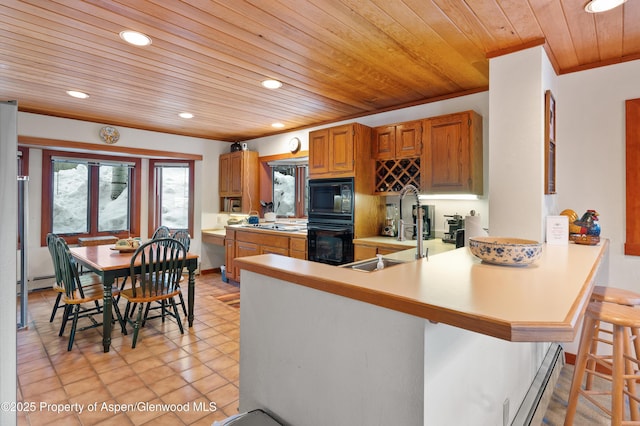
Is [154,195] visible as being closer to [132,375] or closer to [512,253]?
[132,375]

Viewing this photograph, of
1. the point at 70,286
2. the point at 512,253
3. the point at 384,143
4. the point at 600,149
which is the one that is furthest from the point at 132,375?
the point at 600,149

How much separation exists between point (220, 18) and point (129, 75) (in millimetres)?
1395

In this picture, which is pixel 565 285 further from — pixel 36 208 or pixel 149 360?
pixel 36 208

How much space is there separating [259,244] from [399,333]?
3614 millimetres

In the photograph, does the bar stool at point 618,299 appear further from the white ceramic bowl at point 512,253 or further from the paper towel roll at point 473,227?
the white ceramic bowl at point 512,253

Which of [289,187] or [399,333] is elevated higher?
A: [289,187]

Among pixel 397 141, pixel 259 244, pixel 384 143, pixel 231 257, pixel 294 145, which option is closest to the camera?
pixel 397 141

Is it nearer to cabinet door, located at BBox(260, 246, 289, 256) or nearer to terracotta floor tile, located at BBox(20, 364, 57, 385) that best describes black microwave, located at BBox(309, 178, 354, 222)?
cabinet door, located at BBox(260, 246, 289, 256)

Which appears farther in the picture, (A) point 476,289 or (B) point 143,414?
(B) point 143,414

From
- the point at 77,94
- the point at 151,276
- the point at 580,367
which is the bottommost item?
the point at 580,367

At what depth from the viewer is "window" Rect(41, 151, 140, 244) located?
4.71 m

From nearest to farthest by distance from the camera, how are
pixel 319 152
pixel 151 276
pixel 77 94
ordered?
pixel 151 276, pixel 77 94, pixel 319 152

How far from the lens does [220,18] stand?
6.37 ft

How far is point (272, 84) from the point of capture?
3031 millimetres
